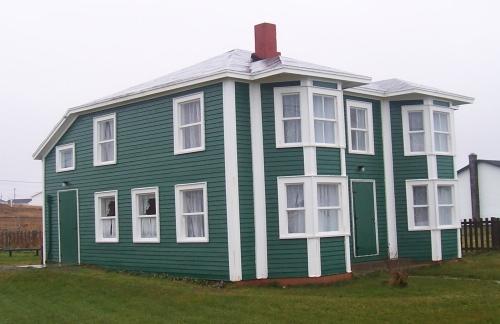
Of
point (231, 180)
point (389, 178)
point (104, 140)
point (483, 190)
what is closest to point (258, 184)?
point (231, 180)

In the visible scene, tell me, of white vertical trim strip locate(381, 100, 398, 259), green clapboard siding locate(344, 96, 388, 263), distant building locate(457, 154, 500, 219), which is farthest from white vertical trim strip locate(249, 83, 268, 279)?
distant building locate(457, 154, 500, 219)

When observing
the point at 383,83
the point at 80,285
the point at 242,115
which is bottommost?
the point at 80,285

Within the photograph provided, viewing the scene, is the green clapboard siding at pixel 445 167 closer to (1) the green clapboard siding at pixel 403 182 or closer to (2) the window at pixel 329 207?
(1) the green clapboard siding at pixel 403 182

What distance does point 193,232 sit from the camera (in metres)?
19.5

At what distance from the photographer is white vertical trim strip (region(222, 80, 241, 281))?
18.1 metres

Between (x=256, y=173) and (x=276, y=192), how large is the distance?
753mm

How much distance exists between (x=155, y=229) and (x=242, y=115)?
480 centimetres

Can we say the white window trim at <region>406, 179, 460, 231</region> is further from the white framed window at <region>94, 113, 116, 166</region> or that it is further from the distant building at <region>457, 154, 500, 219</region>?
the distant building at <region>457, 154, 500, 219</region>

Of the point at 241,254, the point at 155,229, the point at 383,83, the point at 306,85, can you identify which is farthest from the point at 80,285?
the point at 383,83

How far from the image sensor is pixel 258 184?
61.3ft

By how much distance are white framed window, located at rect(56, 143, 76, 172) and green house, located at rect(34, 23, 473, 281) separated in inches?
2.3

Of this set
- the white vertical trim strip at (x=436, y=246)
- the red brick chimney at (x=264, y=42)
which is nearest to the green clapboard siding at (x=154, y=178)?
the red brick chimney at (x=264, y=42)

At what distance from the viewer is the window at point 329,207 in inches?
739

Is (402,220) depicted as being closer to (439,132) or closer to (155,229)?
(439,132)
